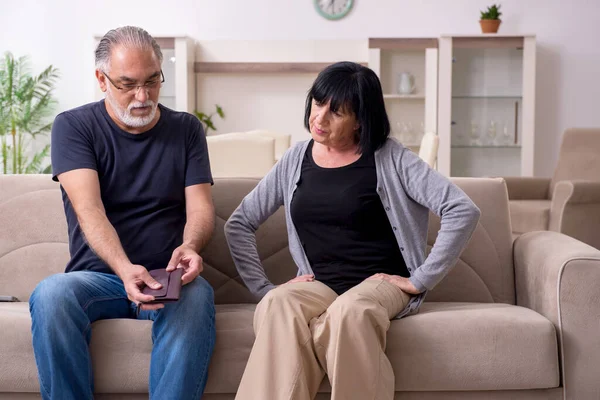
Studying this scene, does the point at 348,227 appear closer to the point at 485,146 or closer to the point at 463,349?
the point at 463,349

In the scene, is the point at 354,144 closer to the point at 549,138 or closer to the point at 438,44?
the point at 438,44

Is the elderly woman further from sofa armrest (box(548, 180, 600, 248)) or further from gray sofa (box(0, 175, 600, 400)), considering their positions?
sofa armrest (box(548, 180, 600, 248))

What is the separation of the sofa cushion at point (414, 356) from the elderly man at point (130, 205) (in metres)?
0.06

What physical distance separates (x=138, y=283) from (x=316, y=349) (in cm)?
44

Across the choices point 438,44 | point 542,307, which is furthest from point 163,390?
point 438,44

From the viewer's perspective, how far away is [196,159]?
2.23 m

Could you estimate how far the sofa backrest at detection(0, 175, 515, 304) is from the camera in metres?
2.45

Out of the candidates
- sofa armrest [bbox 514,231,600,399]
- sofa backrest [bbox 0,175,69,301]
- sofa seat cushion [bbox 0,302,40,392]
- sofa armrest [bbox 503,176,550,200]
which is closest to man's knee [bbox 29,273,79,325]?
sofa seat cushion [bbox 0,302,40,392]

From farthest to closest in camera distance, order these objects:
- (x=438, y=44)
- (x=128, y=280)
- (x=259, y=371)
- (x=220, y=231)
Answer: (x=438, y=44) → (x=220, y=231) → (x=128, y=280) → (x=259, y=371)

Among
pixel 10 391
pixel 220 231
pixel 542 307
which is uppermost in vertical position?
pixel 220 231

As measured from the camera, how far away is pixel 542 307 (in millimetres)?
2154

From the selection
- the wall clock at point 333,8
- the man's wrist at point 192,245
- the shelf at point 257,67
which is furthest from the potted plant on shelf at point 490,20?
the man's wrist at point 192,245

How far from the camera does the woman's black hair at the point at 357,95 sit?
2.12 m

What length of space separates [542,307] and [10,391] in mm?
1364
